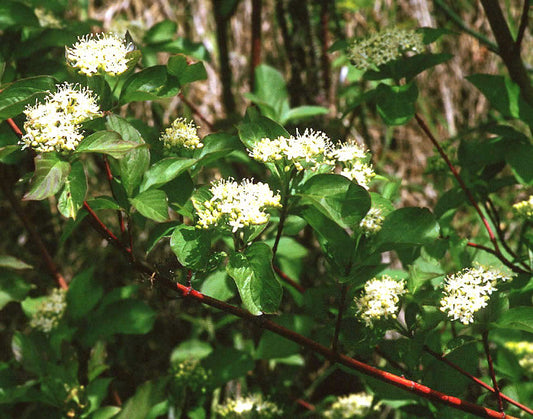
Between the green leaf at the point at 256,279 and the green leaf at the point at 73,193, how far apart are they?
0.25 meters

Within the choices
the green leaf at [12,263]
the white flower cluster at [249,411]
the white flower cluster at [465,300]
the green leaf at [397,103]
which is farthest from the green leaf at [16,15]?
the white flower cluster at [465,300]

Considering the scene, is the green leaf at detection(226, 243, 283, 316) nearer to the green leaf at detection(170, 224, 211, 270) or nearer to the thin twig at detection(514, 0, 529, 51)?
the green leaf at detection(170, 224, 211, 270)

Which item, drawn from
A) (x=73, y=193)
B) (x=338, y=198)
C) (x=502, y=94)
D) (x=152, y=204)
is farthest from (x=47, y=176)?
(x=502, y=94)

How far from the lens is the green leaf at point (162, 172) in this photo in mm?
973

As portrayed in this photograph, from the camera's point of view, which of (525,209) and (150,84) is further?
(525,209)

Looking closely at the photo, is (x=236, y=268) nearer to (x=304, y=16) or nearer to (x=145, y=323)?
(x=145, y=323)

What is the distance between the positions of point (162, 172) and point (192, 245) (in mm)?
136

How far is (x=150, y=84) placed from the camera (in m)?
1.06

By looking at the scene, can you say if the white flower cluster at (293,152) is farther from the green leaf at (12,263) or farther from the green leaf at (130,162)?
the green leaf at (12,263)

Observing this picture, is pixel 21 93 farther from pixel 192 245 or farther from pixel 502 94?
pixel 502 94

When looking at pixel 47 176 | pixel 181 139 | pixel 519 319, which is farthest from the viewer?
pixel 181 139

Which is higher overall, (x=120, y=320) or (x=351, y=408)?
(x=120, y=320)

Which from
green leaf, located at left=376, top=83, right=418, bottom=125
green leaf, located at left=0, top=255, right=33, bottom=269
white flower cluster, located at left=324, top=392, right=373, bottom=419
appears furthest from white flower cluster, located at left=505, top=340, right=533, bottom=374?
green leaf, located at left=0, top=255, right=33, bottom=269

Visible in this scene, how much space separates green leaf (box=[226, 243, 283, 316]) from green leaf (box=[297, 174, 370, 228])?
0.36 ft
